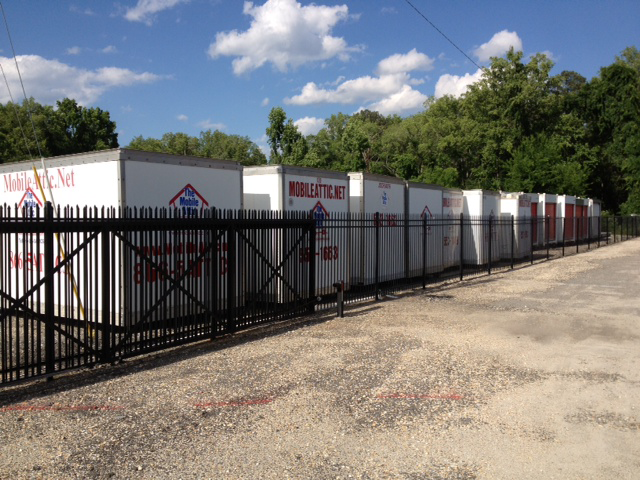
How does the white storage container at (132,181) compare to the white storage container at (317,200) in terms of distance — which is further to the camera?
the white storage container at (317,200)

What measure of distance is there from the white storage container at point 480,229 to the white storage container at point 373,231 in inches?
199

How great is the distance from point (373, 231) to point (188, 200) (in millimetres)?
5548

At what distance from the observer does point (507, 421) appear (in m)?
5.33

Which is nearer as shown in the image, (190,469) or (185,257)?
(190,469)

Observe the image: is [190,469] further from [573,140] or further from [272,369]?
[573,140]

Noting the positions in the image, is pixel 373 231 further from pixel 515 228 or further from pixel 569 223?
pixel 569 223

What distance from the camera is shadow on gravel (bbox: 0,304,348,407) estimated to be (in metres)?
6.18

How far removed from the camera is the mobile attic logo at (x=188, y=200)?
9531mm

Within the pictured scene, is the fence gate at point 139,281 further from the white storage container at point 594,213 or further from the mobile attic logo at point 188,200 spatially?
the white storage container at point 594,213

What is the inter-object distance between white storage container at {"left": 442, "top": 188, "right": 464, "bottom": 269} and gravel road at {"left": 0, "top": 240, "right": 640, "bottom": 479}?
834 centimetres

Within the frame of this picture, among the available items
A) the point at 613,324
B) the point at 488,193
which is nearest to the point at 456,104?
the point at 488,193

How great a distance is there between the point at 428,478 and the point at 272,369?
317cm

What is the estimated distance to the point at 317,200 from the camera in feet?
40.6

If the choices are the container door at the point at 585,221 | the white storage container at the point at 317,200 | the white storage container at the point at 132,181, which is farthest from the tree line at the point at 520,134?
the white storage container at the point at 132,181
